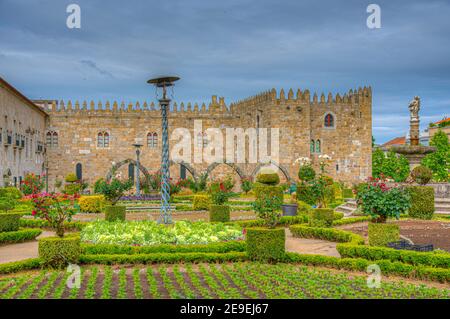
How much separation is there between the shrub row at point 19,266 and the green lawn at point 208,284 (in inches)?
9.3

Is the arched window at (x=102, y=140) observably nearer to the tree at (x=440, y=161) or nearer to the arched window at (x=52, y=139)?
the arched window at (x=52, y=139)

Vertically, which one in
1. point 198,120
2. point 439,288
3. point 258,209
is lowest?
point 439,288

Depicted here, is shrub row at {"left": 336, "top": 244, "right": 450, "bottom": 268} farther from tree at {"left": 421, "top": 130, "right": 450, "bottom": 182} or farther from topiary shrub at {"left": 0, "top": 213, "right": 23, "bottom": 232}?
tree at {"left": 421, "top": 130, "right": 450, "bottom": 182}

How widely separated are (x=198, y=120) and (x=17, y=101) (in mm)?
13670

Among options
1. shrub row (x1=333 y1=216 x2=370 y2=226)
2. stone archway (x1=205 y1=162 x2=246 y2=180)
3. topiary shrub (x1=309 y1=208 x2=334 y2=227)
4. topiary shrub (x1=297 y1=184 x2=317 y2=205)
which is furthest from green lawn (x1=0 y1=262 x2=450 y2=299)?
stone archway (x1=205 y1=162 x2=246 y2=180)

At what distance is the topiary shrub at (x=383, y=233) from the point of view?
41.0ft

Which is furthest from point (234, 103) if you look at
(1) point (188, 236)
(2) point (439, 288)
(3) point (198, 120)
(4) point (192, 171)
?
(2) point (439, 288)

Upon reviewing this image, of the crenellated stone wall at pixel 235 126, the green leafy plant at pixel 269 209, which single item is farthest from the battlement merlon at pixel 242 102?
the green leafy plant at pixel 269 209

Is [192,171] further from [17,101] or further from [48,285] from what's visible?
[48,285]

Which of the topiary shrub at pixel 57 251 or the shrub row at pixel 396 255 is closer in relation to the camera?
the shrub row at pixel 396 255

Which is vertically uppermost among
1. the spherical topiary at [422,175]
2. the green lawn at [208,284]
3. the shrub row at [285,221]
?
the spherical topiary at [422,175]

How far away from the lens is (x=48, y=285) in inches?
390

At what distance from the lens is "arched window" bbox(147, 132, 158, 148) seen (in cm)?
4038
